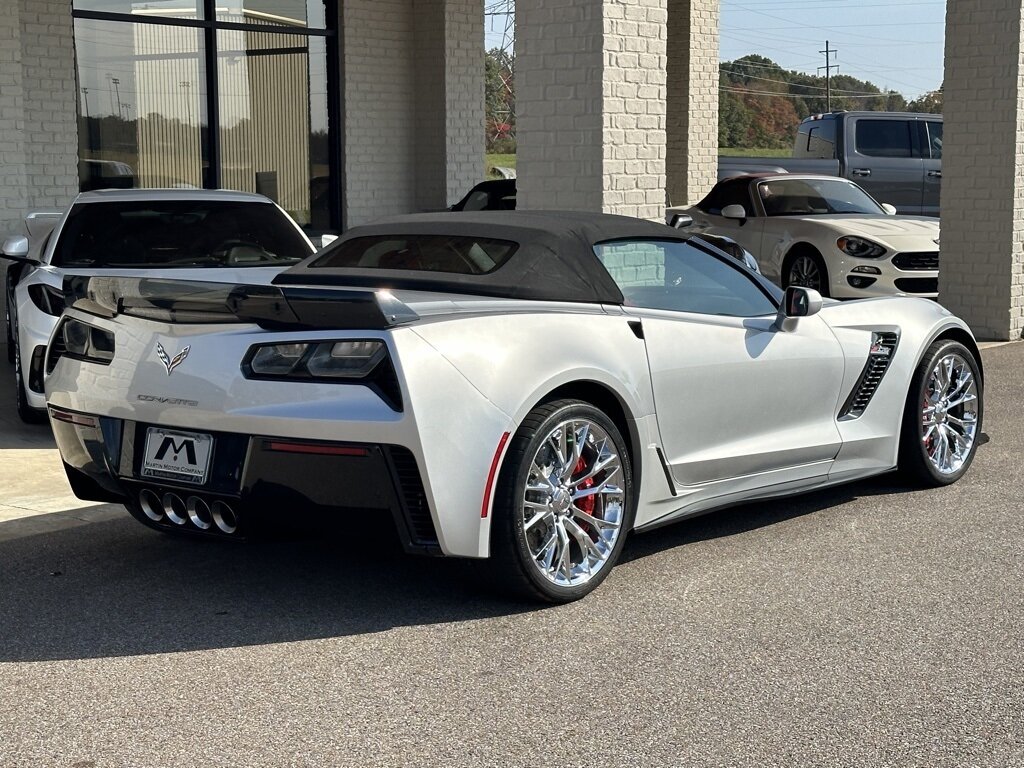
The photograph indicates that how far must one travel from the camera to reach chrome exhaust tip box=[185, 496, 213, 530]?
475 cm

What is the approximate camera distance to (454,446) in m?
4.50

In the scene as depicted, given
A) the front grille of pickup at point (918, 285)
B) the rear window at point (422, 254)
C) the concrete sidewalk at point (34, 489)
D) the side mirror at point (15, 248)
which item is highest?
the rear window at point (422, 254)

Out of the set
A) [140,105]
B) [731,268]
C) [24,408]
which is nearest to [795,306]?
[731,268]

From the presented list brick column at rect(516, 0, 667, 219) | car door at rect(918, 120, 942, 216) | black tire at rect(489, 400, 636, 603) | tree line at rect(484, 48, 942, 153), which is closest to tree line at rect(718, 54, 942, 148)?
tree line at rect(484, 48, 942, 153)

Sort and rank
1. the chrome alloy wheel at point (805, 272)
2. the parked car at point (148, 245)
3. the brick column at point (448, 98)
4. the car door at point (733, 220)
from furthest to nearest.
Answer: the brick column at point (448, 98)
the car door at point (733, 220)
the chrome alloy wheel at point (805, 272)
the parked car at point (148, 245)

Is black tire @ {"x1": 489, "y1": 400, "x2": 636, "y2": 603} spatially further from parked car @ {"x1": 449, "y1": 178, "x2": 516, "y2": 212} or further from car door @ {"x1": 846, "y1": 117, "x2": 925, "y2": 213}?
car door @ {"x1": 846, "y1": 117, "x2": 925, "y2": 213}

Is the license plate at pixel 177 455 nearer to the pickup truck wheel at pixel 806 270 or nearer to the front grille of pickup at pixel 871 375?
the front grille of pickup at pixel 871 375

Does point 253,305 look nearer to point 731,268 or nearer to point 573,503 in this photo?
point 573,503

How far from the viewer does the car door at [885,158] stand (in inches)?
873

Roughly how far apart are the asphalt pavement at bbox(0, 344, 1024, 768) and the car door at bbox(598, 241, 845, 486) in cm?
36

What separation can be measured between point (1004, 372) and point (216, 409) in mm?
7979

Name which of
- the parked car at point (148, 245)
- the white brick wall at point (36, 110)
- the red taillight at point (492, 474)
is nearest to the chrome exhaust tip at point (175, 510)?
the red taillight at point (492, 474)

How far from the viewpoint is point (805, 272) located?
14.5m

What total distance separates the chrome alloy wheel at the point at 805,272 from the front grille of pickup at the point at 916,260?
2.64ft
